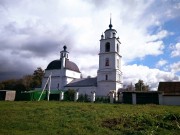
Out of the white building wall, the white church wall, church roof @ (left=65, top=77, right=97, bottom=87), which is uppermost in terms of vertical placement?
the white church wall

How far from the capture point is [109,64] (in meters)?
51.4

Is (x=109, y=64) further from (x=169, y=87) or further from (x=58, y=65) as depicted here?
(x=169, y=87)

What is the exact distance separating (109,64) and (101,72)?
267cm

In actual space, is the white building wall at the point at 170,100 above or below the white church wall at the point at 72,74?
below

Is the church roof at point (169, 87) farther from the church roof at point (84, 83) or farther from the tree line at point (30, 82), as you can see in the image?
the tree line at point (30, 82)

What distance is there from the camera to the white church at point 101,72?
164ft

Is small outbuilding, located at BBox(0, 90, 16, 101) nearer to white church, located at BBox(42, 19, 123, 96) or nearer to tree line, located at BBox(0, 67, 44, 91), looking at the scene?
white church, located at BBox(42, 19, 123, 96)

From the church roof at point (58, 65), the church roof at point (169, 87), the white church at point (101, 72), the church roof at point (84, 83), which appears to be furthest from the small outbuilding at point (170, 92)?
the church roof at point (58, 65)

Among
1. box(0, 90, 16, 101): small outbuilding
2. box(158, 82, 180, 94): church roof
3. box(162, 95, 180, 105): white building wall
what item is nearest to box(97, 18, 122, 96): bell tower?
box(158, 82, 180, 94): church roof

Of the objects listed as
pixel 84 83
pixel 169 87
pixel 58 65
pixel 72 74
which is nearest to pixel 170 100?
pixel 169 87

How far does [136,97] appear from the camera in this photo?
3609 cm

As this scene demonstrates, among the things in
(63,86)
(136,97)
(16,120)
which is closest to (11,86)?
(63,86)

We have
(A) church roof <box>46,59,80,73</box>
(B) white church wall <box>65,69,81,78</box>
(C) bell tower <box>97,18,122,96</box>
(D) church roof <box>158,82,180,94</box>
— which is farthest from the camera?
(A) church roof <box>46,59,80,73</box>

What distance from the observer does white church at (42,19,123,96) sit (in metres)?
50.0
